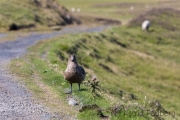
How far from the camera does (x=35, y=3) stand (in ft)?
278

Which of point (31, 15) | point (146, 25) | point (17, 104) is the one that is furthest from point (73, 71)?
point (146, 25)

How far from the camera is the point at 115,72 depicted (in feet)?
156

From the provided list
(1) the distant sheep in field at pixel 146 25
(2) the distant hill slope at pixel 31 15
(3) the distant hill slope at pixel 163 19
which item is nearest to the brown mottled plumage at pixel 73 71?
(2) the distant hill slope at pixel 31 15

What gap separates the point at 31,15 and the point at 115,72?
96.0 feet

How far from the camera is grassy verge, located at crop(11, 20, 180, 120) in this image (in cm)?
1952

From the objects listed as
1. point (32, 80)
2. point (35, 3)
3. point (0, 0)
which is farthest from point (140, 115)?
point (35, 3)

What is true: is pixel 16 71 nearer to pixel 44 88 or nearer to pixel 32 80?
pixel 32 80

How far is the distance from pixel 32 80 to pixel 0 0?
5460 cm

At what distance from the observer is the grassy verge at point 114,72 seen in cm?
1952

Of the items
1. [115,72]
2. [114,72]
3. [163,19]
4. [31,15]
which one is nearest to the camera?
[114,72]

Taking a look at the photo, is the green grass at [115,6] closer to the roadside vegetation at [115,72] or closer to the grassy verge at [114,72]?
the roadside vegetation at [115,72]

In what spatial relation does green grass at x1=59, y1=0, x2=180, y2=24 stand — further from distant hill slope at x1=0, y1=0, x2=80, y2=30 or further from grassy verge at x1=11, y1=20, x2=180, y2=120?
grassy verge at x1=11, y1=20, x2=180, y2=120

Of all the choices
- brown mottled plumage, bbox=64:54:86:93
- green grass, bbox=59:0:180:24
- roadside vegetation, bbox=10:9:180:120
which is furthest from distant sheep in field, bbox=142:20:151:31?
brown mottled plumage, bbox=64:54:86:93

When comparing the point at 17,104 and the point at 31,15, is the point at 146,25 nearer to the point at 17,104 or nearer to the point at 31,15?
the point at 31,15
